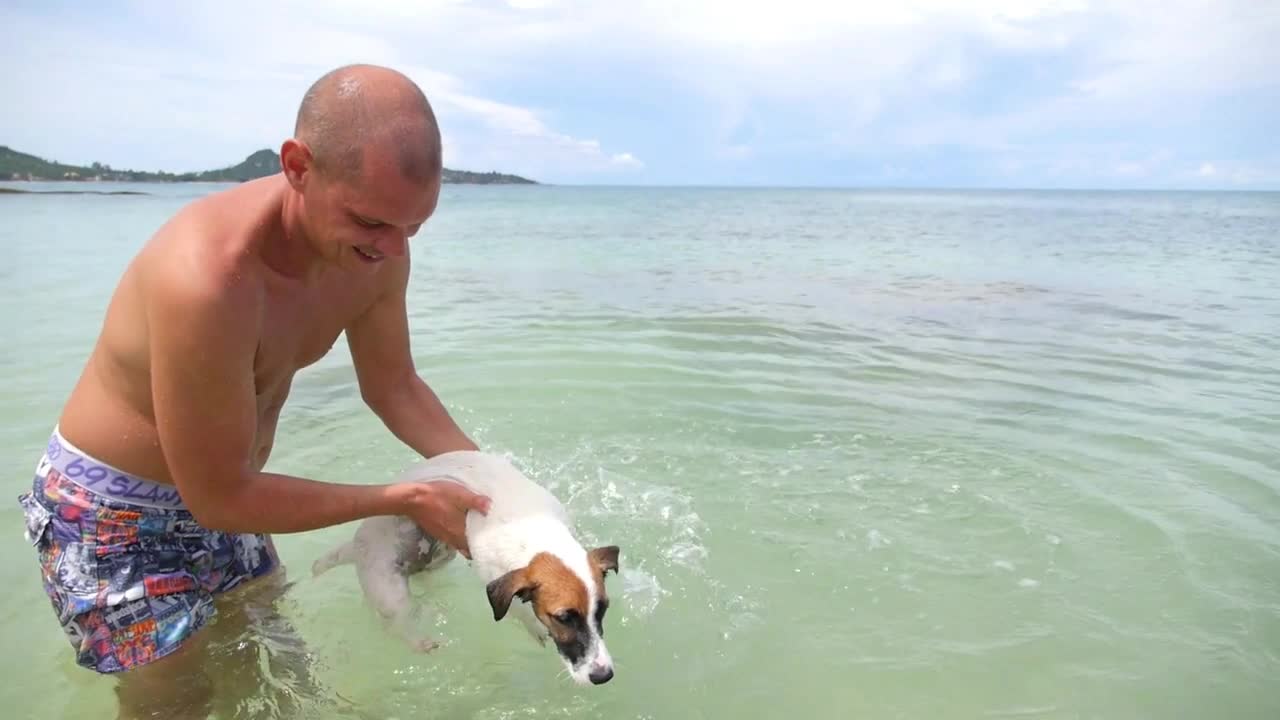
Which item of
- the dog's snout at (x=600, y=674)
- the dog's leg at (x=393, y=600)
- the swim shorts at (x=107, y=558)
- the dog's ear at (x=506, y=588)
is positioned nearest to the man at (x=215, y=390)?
the swim shorts at (x=107, y=558)

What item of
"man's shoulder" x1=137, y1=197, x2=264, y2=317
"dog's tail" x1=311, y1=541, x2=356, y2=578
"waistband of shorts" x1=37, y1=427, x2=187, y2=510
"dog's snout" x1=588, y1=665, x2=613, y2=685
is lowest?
"dog's snout" x1=588, y1=665, x2=613, y2=685

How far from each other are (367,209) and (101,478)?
1.29 metres

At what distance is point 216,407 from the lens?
7.80 feet

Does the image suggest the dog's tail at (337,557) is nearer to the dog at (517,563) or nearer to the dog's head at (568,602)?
the dog at (517,563)

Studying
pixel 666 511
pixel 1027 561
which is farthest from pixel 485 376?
pixel 1027 561

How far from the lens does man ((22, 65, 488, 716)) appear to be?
7.43 ft

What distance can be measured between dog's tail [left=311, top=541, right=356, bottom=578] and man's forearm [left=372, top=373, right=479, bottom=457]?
54 cm

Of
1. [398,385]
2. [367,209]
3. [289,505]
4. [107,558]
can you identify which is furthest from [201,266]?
[398,385]

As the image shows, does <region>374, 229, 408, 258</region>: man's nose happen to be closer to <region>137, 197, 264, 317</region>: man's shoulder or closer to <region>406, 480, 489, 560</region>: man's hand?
<region>137, 197, 264, 317</region>: man's shoulder

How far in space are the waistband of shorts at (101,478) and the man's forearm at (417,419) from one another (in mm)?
997

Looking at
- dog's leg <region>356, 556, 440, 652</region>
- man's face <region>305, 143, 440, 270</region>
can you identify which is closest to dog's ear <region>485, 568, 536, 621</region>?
dog's leg <region>356, 556, 440, 652</region>

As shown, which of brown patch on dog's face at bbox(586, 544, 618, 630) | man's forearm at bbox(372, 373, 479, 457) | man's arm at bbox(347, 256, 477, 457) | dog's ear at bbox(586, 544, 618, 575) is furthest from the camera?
→ man's forearm at bbox(372, 373, 479, 457)

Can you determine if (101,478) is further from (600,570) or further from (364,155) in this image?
(600,570)

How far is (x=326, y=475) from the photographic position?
5836mm
